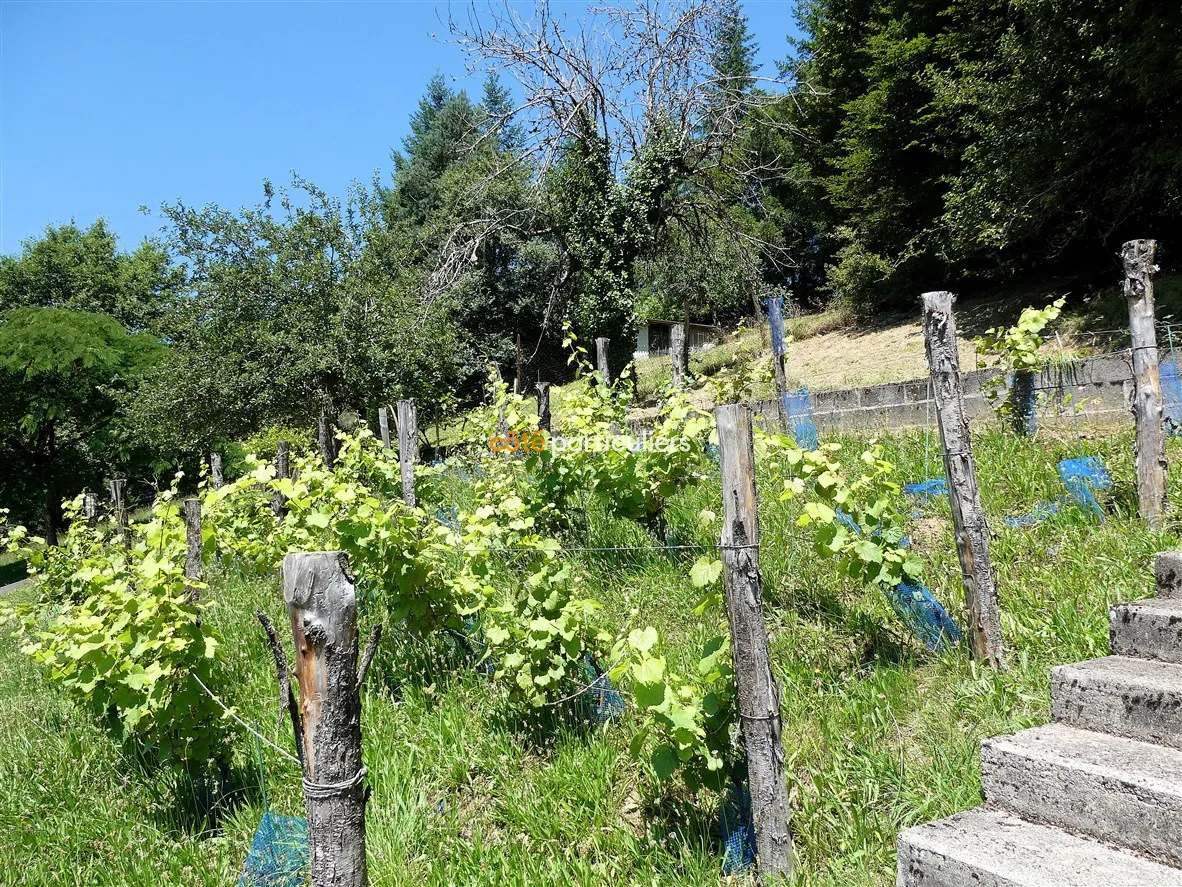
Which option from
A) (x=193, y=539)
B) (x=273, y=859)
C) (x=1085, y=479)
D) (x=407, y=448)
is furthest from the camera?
(x=407, y=448)

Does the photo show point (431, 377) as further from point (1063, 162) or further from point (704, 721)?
point (704, 721)

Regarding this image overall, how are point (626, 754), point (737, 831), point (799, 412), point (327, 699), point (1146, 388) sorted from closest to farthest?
point (327, 699) → point (737, 831) → point (626, 754) → point (1146, 388) → point (799, 412)

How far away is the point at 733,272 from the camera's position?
17.5 metres

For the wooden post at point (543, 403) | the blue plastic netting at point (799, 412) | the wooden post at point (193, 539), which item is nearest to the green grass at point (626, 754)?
the wooden post at point (193, 539)

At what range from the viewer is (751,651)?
7.91ft

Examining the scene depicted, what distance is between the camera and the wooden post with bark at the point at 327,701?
6.40ft

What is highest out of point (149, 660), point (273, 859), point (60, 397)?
point (60, 397)

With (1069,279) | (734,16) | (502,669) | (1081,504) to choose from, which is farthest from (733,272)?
(502,669)

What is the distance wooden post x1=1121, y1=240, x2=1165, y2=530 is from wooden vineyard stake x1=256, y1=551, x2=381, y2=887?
13.8 ft

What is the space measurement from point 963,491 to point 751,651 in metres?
1.49

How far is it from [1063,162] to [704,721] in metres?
13.2

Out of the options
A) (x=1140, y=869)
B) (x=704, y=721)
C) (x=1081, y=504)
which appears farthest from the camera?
(x=1081, y=504)

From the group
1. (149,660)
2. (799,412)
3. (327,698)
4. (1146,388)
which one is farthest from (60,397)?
(1146,388)

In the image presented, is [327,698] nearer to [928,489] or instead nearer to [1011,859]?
[1011,859]
